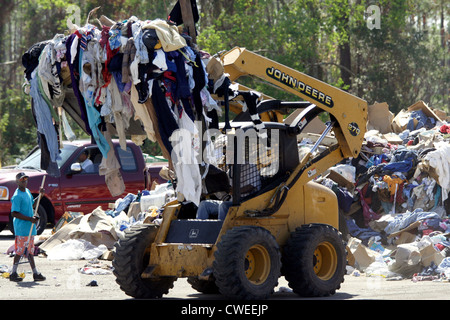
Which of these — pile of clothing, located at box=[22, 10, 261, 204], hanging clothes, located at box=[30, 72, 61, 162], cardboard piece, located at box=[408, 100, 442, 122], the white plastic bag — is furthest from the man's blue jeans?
cardboard piece, located at box=[408, 100, 442, 122]

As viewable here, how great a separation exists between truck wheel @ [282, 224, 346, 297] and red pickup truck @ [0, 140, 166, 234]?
820cm

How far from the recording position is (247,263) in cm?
908

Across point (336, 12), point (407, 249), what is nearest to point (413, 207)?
point (407, 249)

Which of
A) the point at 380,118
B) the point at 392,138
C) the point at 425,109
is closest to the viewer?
the point at 392,138

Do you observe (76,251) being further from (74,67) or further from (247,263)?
(74,67)

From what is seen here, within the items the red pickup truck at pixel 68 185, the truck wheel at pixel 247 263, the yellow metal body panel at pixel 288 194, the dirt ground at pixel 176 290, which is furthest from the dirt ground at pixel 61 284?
the red pickup truck at pixel 68 185

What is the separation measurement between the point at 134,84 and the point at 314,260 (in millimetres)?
3254

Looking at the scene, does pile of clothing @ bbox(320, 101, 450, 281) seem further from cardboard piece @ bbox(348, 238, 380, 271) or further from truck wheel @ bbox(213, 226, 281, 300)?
truck wheel @ bbox(213, 226, 281, 300)

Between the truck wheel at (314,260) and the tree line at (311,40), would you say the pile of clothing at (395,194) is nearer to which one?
the truck wheel at (314,260)

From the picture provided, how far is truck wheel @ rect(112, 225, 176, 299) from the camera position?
925 cm

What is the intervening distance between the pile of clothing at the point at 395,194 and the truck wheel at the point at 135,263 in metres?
4.21

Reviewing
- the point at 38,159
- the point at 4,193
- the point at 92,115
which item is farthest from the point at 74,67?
the point at 38,159

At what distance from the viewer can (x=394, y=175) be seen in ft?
49.8
